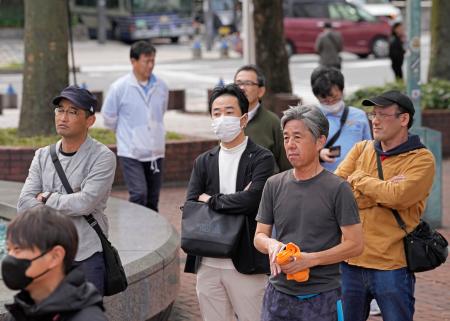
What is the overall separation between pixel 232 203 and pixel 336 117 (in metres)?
2.29

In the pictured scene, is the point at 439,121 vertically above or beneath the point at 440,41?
beneath

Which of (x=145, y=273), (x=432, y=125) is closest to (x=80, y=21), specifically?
(x=432, y=125)

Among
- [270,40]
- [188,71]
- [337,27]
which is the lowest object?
[188,71]

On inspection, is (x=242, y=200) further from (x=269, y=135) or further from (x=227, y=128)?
(x=269, y=135)

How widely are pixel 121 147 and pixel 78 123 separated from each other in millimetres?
4567

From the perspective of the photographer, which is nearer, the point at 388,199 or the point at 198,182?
the point at 388,199

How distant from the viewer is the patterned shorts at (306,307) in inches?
216

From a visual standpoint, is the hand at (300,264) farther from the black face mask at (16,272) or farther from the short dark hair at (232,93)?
the black face mask at (16,272)

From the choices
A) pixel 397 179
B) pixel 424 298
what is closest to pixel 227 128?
pixel 397 179

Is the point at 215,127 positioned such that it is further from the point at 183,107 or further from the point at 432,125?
the point at 183,107

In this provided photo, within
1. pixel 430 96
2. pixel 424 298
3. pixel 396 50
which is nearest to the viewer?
pixel 424 298

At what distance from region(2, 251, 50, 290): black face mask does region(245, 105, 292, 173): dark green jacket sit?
3.90 metres

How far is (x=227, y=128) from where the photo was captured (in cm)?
645

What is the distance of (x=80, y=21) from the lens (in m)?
48.2
